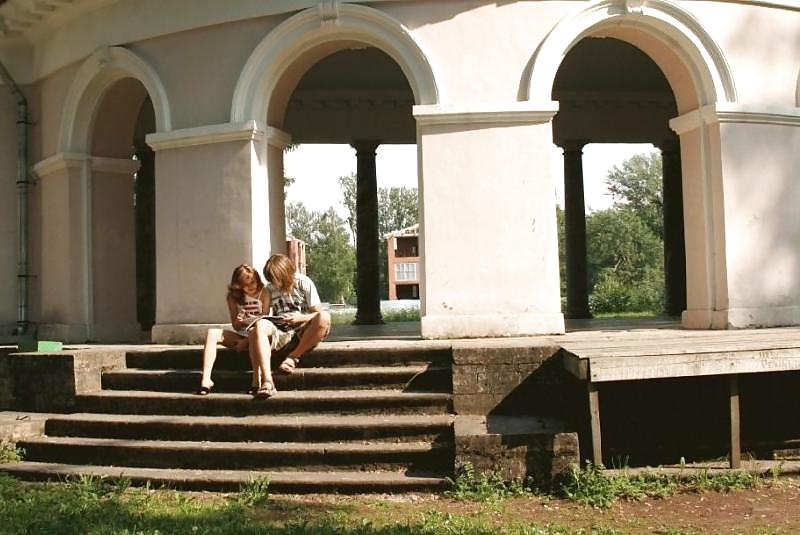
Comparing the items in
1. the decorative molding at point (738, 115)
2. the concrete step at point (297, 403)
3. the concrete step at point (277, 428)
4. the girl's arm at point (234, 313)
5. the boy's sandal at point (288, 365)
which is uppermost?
the decorative molding at point (738, 115)

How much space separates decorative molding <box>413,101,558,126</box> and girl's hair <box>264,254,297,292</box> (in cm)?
206

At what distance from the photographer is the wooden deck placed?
5.57 metres

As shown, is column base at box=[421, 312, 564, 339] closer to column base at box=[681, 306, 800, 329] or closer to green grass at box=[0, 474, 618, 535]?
column base at box=[681, 306, 800, 329]

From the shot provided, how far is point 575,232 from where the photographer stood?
1477 cm

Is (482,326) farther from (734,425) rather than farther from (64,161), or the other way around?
(64,161)

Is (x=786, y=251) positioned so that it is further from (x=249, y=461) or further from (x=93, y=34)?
(x=93, y=34)

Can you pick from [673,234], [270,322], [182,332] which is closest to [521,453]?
[270,322]

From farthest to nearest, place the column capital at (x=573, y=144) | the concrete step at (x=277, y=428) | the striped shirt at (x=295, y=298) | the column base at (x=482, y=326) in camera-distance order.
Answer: the column capital at (x=573, y=144)
the column base at (x=482, y=326)
the striped shirt at (x=295, y=298)
the concrete step at (x=277, y=428)

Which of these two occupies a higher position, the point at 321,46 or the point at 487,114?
the point at 321,46

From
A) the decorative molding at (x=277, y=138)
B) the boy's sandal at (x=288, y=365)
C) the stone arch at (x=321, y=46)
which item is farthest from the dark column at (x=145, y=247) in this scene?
the boy's sandal at (x=288, y=365)

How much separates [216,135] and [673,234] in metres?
8.97

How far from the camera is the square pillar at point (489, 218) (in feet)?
25.4

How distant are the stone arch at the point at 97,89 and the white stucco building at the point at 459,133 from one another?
2 centimetres

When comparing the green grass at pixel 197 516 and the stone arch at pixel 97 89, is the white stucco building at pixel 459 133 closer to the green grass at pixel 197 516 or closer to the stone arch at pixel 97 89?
the stone arch at pixel 97 89
